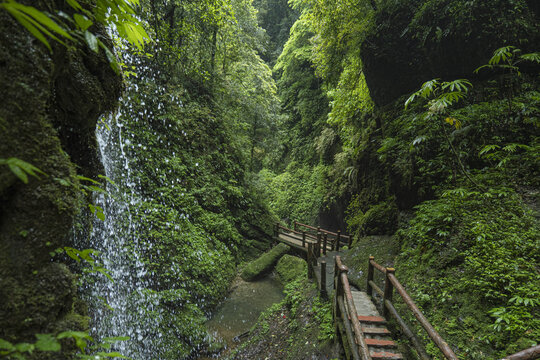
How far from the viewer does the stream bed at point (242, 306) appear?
7.76 metres

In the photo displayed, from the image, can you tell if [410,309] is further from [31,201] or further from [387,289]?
[31,201]

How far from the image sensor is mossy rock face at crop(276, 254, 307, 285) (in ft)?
33.7

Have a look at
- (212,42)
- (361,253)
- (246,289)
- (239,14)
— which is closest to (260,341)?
(246,289)

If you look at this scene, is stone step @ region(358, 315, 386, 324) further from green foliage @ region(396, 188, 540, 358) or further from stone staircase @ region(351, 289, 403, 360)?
green foliage @ region(396, 188, 540, 358)

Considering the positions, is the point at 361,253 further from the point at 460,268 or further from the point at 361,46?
the point at 361,46

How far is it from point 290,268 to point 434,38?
9706mm

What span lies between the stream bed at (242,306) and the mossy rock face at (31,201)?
684 cm

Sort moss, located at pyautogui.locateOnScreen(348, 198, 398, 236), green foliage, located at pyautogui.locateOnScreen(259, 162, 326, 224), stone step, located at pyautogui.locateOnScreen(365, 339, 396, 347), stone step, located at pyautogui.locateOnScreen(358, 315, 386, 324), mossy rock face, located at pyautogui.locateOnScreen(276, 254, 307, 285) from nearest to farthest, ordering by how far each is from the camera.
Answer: stone step, located at pyautogui.locateOnScreen(365, 339, 396, 347) → stone step, located at pyautogui.locateOnScreen(358, 315, 386, 324) → moss, located at pyautogui.locateOnScreen(348, 198, 398, 236) → mossy rock face, located at pyautogui.locateOnScreen(276, 254, 307, 285) → green foliage, located at pyautogui.locateOnScreen(259, 162, 326, 224)

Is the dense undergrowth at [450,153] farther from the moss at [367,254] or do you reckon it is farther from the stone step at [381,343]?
the stone step at [381,343]

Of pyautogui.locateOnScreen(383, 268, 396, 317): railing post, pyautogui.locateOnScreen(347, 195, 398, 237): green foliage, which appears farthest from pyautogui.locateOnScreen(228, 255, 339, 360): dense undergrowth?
pyautogui.locateOnScreen(347, 195, 398, 237): green foliage

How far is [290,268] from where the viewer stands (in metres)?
10.9

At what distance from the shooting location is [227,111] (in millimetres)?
14125

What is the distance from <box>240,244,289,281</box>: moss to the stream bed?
10.6 inches

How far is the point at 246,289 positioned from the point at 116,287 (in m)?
4.92
